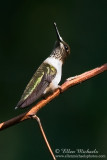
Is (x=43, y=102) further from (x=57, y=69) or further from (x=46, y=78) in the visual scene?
(x=57, y=69)

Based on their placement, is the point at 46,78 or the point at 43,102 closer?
the point at 43,102

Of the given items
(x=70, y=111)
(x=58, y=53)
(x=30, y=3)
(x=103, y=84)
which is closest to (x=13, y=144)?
(x=70, y=111)

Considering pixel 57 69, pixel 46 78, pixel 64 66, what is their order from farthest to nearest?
pixel 64 66, pixel 57 69, pixel 46 78

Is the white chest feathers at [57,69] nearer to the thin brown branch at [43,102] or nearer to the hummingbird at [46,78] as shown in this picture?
the hummingbird at [46,78]

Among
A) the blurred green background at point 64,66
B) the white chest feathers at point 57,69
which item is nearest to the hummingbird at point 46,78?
the white chest feathers at point 57,69

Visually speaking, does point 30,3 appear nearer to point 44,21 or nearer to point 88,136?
point 44,21

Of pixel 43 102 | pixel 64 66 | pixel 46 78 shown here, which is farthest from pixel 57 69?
pixel 64 66
